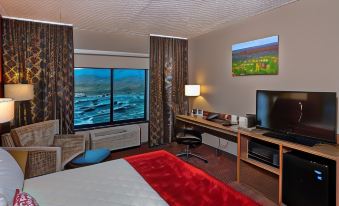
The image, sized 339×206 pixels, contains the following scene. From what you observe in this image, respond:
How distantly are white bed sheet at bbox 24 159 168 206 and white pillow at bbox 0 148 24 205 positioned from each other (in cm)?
12

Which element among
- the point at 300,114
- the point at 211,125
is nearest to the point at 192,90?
the point at 211,125

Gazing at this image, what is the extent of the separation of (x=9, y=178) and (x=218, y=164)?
2.96 m

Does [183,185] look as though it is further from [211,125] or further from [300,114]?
[211,125]

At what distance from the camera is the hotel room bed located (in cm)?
163

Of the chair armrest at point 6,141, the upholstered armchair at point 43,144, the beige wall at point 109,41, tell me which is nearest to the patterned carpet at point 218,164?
the upholstered armchair at point 43,144

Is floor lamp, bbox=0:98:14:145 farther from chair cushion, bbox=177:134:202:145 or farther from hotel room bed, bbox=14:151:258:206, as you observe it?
chair cushion, bbox=177:134:202:145

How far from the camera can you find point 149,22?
367 cm

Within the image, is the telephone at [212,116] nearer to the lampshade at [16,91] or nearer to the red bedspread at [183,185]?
the red bedspread at [183,185]

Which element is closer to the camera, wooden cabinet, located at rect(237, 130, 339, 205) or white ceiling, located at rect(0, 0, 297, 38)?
wooden cabinet, located at rect(237, 130, 339, 205)

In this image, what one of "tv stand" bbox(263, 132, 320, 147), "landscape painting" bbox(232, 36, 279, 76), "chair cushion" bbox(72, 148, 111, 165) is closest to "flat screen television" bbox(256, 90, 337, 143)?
"tv stand" bbox(263, 132, 320, 147)

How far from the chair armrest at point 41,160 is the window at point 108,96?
62.2 inches

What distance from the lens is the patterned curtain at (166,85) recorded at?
463 centimetres

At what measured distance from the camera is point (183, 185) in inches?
72.8

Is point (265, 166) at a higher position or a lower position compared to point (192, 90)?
lower
